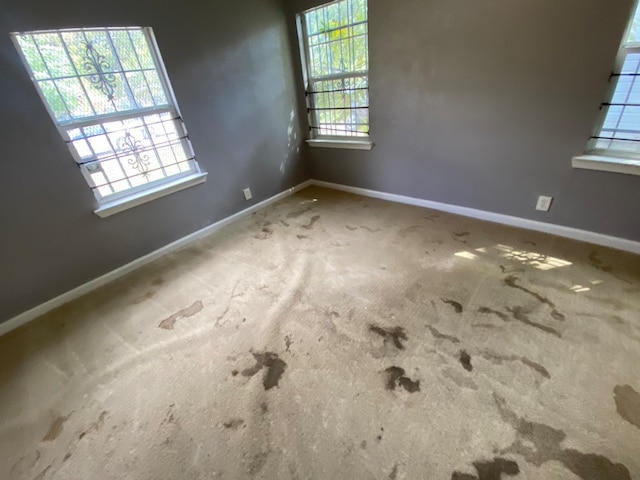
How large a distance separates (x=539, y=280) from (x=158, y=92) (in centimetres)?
310

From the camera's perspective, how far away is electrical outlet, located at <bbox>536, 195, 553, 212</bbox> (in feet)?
7.26

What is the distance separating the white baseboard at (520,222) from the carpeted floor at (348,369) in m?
0.08

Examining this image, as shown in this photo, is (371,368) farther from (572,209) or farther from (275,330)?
(572,209)

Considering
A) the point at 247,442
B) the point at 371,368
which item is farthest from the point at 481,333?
the point at 247,442

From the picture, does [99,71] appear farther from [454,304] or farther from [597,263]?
[597,263]

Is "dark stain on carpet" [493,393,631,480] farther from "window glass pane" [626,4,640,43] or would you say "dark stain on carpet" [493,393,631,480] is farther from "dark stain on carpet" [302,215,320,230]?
"window glass pane" [626,4,640,43]

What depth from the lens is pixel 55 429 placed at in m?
1.38

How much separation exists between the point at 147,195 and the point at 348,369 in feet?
6.83

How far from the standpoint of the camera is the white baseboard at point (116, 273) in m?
2.05

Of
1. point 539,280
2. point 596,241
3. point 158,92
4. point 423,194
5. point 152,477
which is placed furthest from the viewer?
point 423,194

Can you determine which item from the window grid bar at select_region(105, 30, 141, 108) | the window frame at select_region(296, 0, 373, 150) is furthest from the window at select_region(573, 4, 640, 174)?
the window grid bar at select_region(105, 30, 141, 108)

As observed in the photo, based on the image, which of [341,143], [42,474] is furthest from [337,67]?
[42,474]

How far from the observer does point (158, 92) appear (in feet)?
7.76

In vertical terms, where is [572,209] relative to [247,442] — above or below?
above
